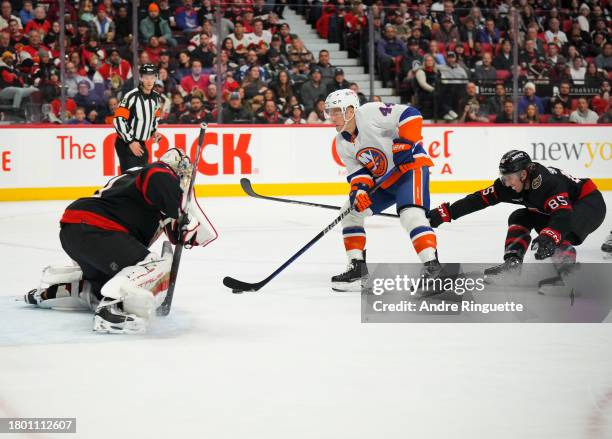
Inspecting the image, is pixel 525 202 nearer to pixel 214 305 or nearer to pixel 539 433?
pixel 214 305

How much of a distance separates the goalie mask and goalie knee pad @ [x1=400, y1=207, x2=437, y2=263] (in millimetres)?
1114

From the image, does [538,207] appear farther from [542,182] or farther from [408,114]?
[408,114]

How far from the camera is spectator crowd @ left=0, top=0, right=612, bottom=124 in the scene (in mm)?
9760

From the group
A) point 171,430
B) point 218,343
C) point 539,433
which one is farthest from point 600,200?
point 171,430

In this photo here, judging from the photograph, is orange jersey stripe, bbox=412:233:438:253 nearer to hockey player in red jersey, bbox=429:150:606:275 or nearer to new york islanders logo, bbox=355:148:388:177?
hockey player in red jersey, bbox=429:150:606:275

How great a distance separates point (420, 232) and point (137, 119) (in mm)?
3514

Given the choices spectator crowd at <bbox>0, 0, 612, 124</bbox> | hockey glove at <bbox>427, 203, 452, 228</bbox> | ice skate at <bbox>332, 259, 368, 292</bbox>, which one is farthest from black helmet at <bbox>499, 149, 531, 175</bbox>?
spectator crowd at <bbox>0, 0, 612, 124</bbox>

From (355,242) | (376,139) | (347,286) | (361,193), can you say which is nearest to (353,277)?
(347,286)

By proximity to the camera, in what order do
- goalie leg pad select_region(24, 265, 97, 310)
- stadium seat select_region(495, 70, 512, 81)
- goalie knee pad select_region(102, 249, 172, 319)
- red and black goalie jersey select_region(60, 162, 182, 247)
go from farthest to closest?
1. stadium seat select_region(495, 70, 512, 81)
2. goalie leg pad select_region(24, 265, 97, 310)
3. red and black goalie jersey select_region(60, 162, 182, 247)
4. goalie knee pad select_region(102, 249, 172, 319)

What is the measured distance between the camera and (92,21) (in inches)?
389

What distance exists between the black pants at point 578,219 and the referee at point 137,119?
131 inches

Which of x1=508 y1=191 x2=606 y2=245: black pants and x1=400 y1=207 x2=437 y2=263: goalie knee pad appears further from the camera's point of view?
x1=508 y1=191 x2=606 y2=245: black pants

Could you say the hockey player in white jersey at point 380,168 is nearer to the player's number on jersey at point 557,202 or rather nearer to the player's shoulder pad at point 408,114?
the player's shoulder pad at point 408,114

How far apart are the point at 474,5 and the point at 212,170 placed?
4.41 metres
